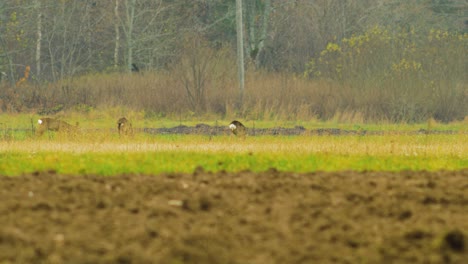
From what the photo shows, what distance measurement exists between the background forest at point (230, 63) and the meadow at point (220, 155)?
1316cm

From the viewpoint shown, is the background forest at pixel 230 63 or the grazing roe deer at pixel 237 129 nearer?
the grazing roe deer at pixel 237 129

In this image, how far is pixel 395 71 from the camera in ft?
122

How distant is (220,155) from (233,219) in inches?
343

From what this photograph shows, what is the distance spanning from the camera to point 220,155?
1733 cm

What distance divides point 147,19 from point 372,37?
13.7m

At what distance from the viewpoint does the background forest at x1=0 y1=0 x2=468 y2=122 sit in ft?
122

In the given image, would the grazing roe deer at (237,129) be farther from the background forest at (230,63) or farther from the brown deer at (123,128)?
the background forest at (230,63)

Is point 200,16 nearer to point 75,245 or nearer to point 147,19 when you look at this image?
point 147,19

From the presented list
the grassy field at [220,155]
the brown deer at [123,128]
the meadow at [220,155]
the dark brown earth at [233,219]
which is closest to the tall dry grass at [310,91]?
the meadow at [220,155]

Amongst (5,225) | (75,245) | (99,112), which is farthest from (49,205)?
(99,112)

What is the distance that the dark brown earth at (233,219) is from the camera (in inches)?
280

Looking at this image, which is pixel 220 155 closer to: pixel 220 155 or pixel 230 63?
pixel 220 155

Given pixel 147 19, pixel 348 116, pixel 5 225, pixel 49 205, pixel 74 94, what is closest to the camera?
pixel 5 225

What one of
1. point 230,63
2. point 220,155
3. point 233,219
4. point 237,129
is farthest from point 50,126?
point 230,63
